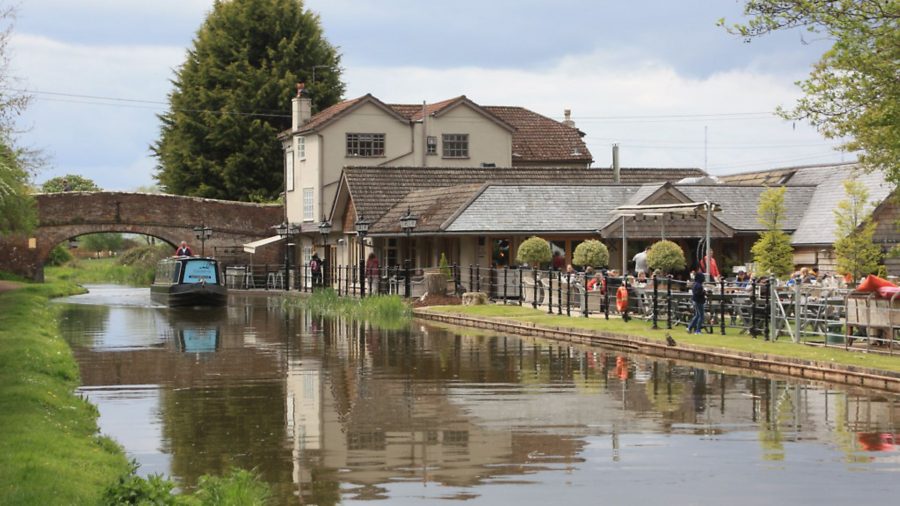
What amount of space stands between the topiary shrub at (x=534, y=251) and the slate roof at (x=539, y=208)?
3.30m

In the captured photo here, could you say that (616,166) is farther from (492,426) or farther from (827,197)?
(492,426)

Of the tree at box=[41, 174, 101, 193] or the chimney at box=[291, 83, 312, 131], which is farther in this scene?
the tree at box=[41, 174, 101, 193]

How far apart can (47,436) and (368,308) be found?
2742cm

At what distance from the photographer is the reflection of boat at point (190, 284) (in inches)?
1902

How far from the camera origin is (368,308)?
40219mm

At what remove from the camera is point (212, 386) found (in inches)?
797

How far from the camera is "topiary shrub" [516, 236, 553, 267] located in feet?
134

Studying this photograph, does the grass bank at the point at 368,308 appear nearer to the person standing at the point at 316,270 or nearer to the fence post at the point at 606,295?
the fence post at the point at 606,295

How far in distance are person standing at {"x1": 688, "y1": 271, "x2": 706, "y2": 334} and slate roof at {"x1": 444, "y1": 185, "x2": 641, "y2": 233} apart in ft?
55.6

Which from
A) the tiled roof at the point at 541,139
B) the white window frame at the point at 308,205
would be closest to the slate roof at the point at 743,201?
the tiled roof at the point at 541,139

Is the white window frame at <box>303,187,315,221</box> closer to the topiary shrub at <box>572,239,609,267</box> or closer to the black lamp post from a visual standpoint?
the black lamp post

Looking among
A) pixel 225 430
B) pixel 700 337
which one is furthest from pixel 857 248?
pixel 225 430

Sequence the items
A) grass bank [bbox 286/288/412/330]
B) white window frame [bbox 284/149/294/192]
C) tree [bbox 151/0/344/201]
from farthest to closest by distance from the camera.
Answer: tree [bbox 151/0/344/201], white window frame [bbox 284/149/294/192], grass bank [bbox 286/288/412/330]

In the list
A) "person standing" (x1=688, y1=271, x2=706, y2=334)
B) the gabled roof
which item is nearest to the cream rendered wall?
the gabled roof
